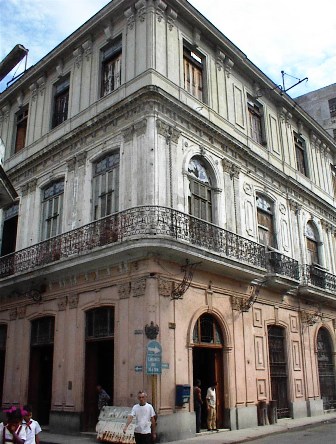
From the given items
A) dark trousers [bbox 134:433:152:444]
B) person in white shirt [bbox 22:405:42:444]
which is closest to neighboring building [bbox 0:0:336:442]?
dark trousers [bbox 134:433:152:444]

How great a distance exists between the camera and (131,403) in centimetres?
1236

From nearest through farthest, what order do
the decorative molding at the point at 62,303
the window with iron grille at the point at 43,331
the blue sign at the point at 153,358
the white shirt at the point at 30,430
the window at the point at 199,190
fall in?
the white shirt at the point at 30,430 → the blue sign at the point at 153,358 → the decorative molding at the point at 62,303 → the window at the point at 199,190 → the window with iron grille at the point at 43,331

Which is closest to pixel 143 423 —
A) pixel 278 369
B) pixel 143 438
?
pixel 143 438

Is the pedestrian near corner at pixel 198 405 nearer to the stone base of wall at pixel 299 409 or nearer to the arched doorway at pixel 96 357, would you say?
the arched doorway at pixel 96 357

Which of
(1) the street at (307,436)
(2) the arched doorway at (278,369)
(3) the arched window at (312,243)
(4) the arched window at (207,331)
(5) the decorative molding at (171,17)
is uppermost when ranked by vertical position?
(5) the decorative molding at (171,17)

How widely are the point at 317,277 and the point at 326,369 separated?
3769mm

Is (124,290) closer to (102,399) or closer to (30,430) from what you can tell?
(102,399)

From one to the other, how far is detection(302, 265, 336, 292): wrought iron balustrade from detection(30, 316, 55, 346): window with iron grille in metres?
9.73

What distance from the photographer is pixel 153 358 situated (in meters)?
11.5

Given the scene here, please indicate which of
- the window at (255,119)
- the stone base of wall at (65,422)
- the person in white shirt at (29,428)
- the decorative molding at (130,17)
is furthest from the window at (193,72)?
the person in white shirt at (29,428)

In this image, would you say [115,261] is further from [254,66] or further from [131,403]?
[254,66]

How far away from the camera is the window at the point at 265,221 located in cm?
1841

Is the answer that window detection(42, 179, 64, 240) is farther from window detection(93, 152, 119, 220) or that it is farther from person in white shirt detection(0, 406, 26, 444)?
person in white shirt detection(0, 406, 26, 444)

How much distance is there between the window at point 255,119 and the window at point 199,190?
430cm
